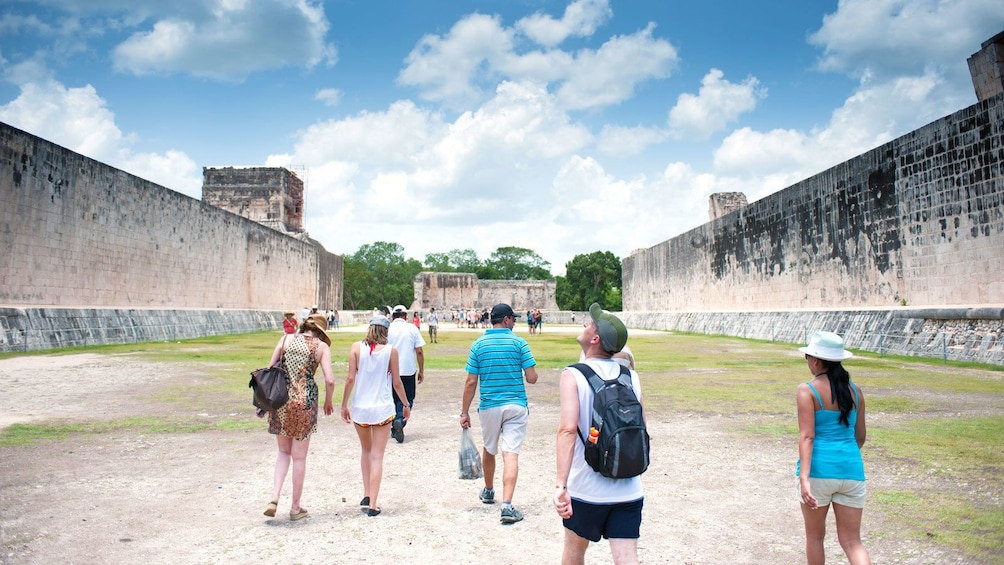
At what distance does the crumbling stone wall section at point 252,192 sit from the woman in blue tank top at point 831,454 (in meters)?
43.2

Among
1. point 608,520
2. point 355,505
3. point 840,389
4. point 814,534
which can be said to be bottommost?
point 355,505

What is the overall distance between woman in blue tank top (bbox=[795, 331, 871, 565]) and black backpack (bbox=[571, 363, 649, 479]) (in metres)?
0.84

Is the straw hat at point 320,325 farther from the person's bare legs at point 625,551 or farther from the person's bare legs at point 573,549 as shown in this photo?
the person's bare legs at point 625,551

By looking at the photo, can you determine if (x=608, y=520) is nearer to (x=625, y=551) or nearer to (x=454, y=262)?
(x=625, y=551)

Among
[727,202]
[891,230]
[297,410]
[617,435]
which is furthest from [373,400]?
[727,202]

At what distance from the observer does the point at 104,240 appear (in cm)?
1930

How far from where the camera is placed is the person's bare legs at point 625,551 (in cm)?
253

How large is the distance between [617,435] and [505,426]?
7.12ft

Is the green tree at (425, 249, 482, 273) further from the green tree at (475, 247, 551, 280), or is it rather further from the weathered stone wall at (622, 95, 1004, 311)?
the weathered stone wall at (622, 95, 1004, 311)

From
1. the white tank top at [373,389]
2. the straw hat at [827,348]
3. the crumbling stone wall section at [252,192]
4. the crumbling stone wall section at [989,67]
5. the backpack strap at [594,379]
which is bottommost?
the white tank top at [373,389]

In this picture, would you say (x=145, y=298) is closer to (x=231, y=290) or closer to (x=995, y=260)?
(x=231, y=290)

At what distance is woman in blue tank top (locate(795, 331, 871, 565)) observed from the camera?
9.14ft

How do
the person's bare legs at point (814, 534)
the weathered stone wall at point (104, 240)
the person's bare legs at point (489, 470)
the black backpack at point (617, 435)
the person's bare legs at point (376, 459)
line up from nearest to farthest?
1. the black backpack at point (617, 435)
2. the person's bare legs at point (814, 534)
3. the person's bare legs at point (376, 459)
4. the person's bare legs at point (489, 470)
5. the weathered stone wall at point (104, 240)

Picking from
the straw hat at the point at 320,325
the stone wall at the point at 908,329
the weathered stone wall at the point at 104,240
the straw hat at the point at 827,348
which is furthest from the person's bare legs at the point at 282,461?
the weathered stone wall at the point at 104,240
